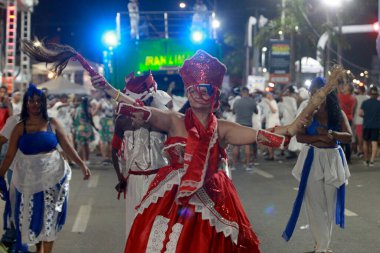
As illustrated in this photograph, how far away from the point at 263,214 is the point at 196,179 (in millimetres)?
6007

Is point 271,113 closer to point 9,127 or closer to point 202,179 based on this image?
point 9,127

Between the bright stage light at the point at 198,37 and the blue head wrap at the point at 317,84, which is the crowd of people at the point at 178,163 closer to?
the blue head wrap at the point at 317,84

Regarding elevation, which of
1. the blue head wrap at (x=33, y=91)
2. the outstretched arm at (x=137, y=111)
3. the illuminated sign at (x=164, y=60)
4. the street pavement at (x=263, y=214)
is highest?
the illuminated sign at (x=164, y=60)

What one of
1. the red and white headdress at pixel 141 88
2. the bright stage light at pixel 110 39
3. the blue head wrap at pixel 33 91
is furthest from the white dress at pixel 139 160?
the bright stage light at pixel 110 39

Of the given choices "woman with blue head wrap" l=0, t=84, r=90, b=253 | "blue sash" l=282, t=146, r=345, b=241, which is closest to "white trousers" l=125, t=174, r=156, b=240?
"woman with blue head wrap" l=0, t=84, r=90, b=253

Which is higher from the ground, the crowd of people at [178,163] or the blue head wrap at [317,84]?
the blue head wrap at [317,84]

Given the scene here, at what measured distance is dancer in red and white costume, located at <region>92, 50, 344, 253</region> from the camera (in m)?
5.25

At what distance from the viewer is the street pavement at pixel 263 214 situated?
29.6 ft

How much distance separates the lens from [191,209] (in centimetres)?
532

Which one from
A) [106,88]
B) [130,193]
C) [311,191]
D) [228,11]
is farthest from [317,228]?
[228,11]

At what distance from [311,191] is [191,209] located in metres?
3.50

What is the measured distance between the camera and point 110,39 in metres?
22.5

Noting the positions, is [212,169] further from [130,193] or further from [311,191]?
[311,191]

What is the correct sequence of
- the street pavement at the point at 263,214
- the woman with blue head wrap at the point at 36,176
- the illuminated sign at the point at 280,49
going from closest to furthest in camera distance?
the woman with blue head wrap at the point at 36,176 < the street pavement at the point at 263,214 < the illuminated sign at the point at 280,49
